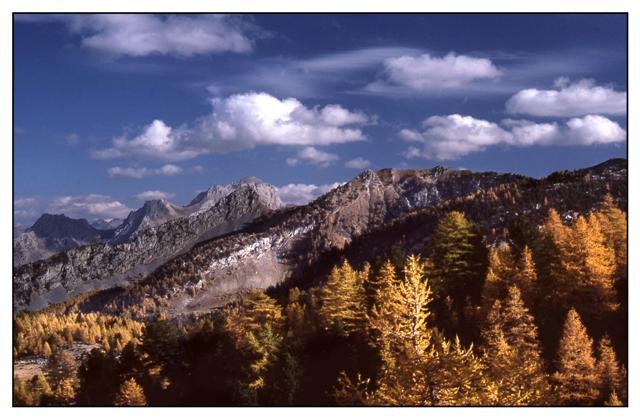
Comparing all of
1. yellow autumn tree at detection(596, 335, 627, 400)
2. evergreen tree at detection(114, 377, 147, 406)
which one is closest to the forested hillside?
yellow autumn tree at detection(596, 335, 627, 400)

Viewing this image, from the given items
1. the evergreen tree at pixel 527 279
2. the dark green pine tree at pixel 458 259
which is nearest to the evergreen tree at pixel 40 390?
the dark green pine tree at pixel 458 259

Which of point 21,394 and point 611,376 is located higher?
point 611,376

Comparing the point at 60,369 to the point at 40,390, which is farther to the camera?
the point at 60,369

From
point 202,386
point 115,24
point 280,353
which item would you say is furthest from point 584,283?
point 115,24

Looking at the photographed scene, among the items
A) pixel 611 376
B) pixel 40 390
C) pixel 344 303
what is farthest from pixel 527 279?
pixel 40 390

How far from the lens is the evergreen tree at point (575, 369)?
23953mm

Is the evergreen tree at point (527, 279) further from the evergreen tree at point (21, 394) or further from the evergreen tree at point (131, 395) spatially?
the evergreen tree at point (21, 394)

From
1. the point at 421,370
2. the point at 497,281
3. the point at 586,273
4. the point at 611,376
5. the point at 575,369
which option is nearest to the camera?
the point at 421,370

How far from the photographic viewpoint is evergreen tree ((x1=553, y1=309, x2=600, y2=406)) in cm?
2395

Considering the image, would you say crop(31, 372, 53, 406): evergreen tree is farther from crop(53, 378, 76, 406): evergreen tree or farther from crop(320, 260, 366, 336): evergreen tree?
crop(320, 260, 366, 336): evergreen tree

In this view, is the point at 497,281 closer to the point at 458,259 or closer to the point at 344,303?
the point at 458,259

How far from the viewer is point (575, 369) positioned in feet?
84.8

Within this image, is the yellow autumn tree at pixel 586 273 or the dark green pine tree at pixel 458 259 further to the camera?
the dark green pine tree at pixel 458 259

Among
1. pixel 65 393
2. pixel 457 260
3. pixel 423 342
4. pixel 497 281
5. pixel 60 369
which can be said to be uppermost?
pixel 457 260
